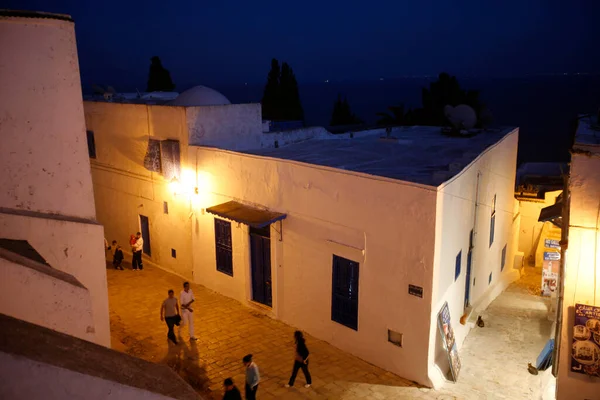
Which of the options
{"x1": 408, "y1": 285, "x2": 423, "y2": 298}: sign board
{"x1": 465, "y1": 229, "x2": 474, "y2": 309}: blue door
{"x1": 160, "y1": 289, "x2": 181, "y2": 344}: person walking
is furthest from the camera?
{"x1": 465, "y1": 229, "x2": 474, "y2": 309}: blue door

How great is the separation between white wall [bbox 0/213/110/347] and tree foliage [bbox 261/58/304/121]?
149 feet

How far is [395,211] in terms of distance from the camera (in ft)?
31.9

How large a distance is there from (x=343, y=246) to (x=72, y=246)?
546 centimetres

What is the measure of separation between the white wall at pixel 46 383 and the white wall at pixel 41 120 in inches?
168

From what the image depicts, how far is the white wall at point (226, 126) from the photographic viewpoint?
1412cm

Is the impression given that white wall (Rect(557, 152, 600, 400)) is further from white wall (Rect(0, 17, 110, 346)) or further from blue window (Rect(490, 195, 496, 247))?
white wall (Rect(0, 17, 110, 346))

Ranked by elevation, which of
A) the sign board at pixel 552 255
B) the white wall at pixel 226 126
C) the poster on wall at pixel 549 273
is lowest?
the poster on wall at pixel 549 273

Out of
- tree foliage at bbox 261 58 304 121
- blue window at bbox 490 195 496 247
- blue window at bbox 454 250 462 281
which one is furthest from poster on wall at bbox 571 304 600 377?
tree foliage at bbox 261 58 304 121

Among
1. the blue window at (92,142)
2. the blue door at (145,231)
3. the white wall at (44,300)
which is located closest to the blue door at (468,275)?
the white wall at (44,300)

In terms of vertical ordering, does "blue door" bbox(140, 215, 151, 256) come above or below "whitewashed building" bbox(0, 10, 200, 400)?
below

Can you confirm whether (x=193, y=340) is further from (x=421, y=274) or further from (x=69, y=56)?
(x=69, y=56)

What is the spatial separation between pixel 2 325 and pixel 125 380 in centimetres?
84

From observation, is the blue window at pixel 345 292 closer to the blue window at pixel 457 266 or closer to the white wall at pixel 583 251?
the blue window at pixel 457 266

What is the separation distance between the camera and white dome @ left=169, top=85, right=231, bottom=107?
1605 cm
